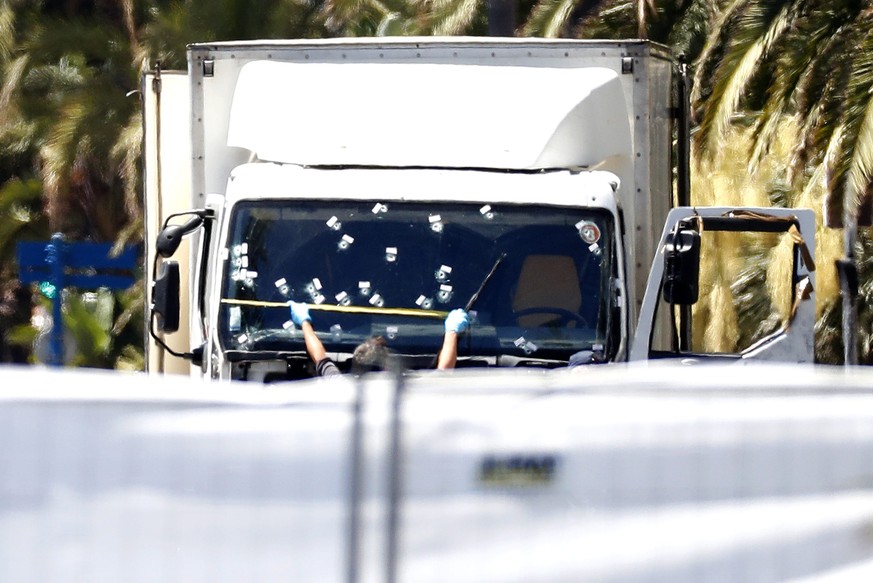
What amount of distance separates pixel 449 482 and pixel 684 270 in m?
3.58

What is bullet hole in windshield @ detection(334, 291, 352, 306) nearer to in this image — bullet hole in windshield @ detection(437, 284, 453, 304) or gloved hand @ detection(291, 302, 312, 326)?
gloved hand @ detection(291, 302, 312, 326)

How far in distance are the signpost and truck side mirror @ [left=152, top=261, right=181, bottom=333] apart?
824 centimetres

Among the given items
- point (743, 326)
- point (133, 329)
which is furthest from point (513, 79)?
point (133, 329)

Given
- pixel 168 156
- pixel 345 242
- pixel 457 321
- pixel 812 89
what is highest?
pixel 812 89

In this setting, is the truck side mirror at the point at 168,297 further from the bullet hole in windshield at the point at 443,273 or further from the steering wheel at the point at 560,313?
the steering wheel at the point at 560,313

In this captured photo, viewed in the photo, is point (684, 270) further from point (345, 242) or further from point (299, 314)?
point (299, 314)

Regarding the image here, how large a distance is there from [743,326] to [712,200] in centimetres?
158

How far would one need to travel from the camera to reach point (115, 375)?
380 centimetres

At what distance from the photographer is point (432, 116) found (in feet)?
25.1

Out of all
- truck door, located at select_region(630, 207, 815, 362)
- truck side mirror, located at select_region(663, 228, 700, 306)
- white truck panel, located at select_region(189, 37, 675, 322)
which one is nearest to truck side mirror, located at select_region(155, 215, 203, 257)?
white truck panel, located at select_region(189, 37, 675, 322)

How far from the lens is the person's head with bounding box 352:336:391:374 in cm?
680

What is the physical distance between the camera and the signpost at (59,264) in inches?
631

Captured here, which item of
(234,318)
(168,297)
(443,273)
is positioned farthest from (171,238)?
(443,273)

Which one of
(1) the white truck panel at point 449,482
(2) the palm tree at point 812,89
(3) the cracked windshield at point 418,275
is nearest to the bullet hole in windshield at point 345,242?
(3) the cracked windshield at point 418,275
